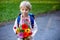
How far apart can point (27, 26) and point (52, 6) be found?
43.1 feet

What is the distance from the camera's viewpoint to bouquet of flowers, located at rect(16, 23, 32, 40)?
600 centimetres

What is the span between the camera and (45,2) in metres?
20.3

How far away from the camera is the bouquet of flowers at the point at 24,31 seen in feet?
19.7

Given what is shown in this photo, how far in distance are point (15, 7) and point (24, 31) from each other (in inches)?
445

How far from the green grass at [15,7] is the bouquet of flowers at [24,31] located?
277 inches

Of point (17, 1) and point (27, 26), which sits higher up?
point (17, 1)

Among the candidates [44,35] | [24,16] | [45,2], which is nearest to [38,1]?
[45,2]

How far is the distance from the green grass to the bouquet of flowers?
23.0ft

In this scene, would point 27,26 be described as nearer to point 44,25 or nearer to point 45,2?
point 44,25

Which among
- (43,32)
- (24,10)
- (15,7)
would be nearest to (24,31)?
(24,10)

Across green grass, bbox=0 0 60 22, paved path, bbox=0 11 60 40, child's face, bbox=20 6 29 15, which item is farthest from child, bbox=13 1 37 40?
green grass, bbox=0 0 60 22

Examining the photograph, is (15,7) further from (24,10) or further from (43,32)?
(24,10)

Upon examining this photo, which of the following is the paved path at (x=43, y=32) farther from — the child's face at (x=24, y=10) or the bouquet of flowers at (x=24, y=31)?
the child's face at (x=24, y=10)

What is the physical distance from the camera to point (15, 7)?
1728cm
